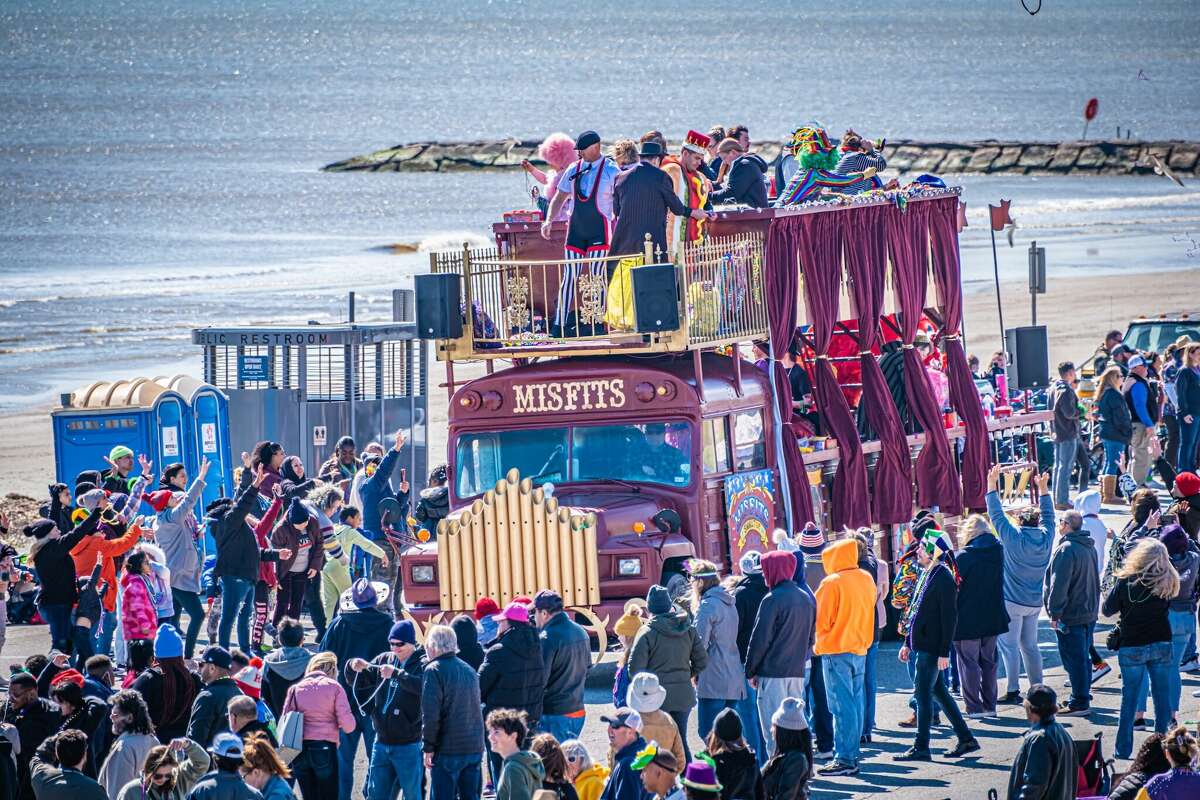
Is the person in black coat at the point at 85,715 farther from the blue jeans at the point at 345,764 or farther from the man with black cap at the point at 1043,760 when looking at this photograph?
the man with black cap at the point at 1043,760

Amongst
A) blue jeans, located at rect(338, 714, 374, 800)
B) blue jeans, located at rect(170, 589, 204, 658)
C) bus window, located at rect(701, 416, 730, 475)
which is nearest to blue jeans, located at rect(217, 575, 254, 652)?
blue jeans, located at rect(170, 589, 204, 658)

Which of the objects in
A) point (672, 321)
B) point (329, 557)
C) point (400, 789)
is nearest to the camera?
point (400, 789)

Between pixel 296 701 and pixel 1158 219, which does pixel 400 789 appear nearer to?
pixel 296 701

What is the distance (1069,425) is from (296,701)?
1533 cm

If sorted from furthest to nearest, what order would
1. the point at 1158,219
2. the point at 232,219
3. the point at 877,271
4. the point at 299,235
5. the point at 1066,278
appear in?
the point at 232,219, the point at 299,235, the point at 1158,219, the point at 1066,278, the point at 877,271

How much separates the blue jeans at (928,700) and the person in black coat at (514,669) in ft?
9.97

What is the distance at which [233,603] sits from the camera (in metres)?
17.8

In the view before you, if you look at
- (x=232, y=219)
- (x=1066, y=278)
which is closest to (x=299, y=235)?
(x=232, y=219)

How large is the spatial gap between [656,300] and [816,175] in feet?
12.0

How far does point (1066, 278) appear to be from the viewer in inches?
2046

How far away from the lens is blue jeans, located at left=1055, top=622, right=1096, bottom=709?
15.1 m

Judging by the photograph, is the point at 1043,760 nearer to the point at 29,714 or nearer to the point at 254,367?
A: the point at 29,714

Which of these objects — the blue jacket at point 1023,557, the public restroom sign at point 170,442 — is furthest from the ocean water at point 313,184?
the blue jacket at point 1023,557

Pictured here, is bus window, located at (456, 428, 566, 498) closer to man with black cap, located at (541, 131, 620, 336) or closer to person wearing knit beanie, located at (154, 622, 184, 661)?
man with black cap, located at (541, 131, 620, 336)
